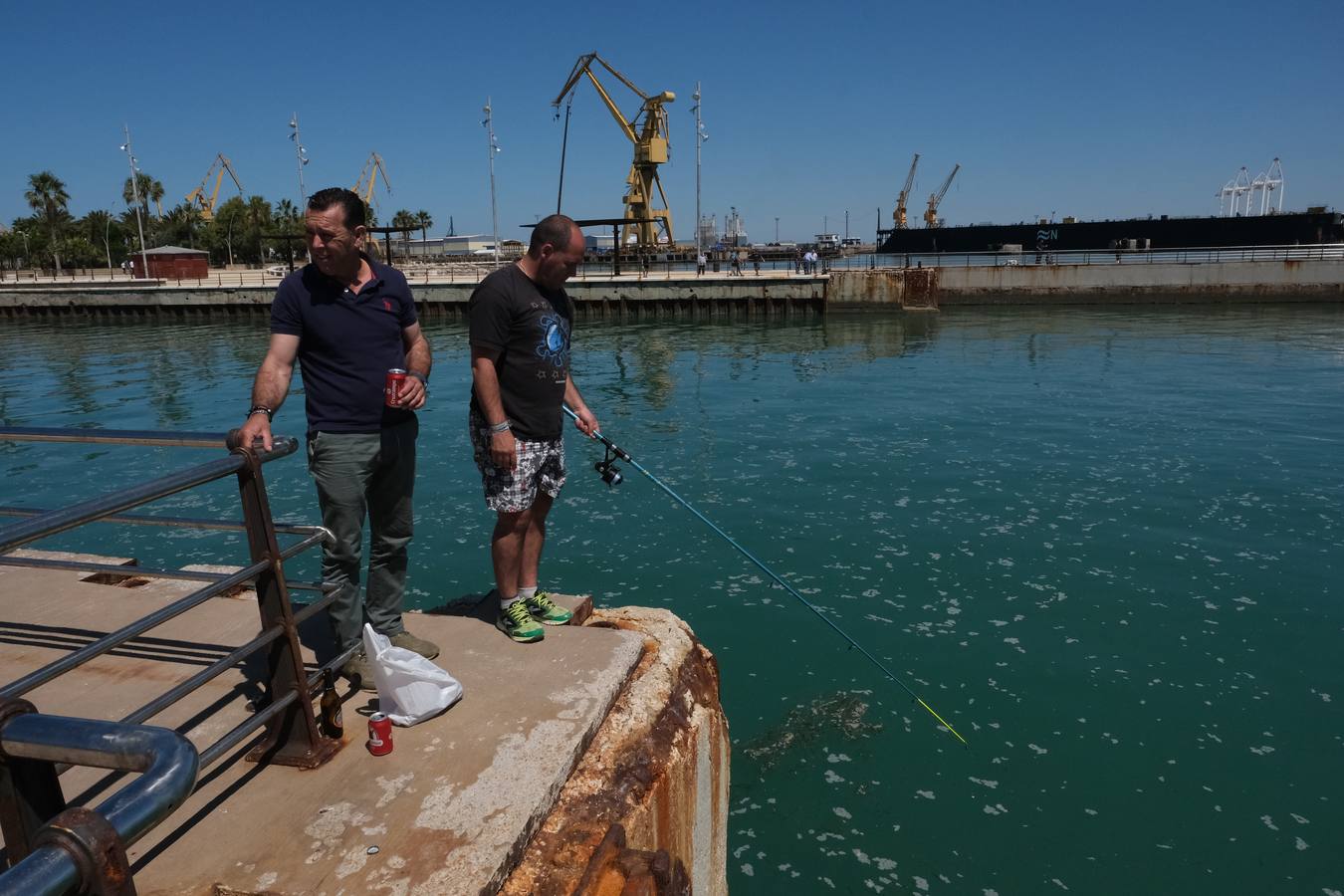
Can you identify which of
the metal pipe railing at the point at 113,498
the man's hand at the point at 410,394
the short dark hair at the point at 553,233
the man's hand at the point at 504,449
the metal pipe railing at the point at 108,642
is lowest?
the metal pipe railing at the point at 108,642

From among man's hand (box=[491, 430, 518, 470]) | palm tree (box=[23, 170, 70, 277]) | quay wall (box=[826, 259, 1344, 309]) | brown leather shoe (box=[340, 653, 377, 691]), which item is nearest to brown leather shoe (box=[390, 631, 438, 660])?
brown leather shoe (box=[340, 653, 377, 691])

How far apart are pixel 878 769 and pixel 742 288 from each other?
3347 cm

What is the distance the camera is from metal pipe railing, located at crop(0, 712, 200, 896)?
102 cm

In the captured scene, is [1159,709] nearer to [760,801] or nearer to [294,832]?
[760,801]

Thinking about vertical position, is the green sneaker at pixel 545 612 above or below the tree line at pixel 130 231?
below

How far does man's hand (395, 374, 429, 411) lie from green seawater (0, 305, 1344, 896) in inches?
117

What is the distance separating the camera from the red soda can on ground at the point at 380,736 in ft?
9.36

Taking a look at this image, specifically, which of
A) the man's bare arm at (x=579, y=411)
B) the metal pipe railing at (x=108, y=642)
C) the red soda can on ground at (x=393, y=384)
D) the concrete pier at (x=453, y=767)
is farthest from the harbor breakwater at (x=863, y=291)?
the metal pipe railing at (x=108, y=642)

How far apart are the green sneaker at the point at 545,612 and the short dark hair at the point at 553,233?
64.5 inches

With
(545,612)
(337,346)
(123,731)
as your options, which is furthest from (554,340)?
(123,731)

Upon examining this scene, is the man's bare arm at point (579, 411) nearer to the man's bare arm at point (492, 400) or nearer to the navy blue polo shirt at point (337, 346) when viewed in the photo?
the man's bare arm at point (492, 400)

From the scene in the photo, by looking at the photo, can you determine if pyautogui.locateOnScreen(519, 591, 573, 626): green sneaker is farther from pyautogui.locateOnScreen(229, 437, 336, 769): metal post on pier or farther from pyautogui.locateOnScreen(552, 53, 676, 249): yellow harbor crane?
pyautogui.locateOnScreen(552, 53, 676, 249): yellow harbor crane

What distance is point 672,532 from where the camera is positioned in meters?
9.20

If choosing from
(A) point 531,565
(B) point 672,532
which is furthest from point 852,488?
(A) point 531,565
